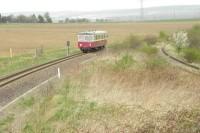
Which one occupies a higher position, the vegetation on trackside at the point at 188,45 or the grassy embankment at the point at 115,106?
the grassy embankment at the point at 115,106

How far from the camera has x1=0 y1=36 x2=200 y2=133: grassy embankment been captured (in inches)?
361

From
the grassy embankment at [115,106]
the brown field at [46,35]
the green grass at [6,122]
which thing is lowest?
the brown field at [46,35]

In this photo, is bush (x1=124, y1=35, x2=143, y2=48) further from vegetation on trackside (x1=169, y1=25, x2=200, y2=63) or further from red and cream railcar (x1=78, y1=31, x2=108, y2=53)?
red and cream railcar (x1=78, y1=31, x2=108, y2=53)

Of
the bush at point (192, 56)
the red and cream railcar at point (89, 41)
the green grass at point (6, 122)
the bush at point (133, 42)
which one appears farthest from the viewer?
the bush at point (133, 42)

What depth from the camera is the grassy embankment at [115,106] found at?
9.16 metres

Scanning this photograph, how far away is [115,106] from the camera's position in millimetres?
12383

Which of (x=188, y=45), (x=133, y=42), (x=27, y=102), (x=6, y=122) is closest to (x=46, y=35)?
(x=133, y=42)

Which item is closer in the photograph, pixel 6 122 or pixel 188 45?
pixel 6 122

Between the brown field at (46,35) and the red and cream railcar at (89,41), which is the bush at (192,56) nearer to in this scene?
the red and cream railcar at (89,41)

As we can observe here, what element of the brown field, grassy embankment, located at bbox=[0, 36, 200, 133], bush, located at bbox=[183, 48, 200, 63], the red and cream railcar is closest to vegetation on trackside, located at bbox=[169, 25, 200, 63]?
bush, located at bbox=[183, 48, 200, 63]

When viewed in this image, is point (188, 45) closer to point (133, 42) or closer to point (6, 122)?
point (133, 42)

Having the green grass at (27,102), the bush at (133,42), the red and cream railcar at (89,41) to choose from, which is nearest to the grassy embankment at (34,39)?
the red and cream railcar at (89,41)

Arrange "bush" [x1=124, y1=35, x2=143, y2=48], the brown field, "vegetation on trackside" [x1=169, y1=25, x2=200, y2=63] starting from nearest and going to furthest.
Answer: "vegetation on trackside" [x1=169, y1=25, x2=200, y2=63], "bush" [x1=124, y1=35, x2=143, y2=48], the brown field

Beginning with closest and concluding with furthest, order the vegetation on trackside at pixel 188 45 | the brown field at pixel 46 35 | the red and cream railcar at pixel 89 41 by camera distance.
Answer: the vegetation on trackside at pixel 188 45 < the red and cream railcar at pixel 89 41 < the brown field at pixel 46 35
